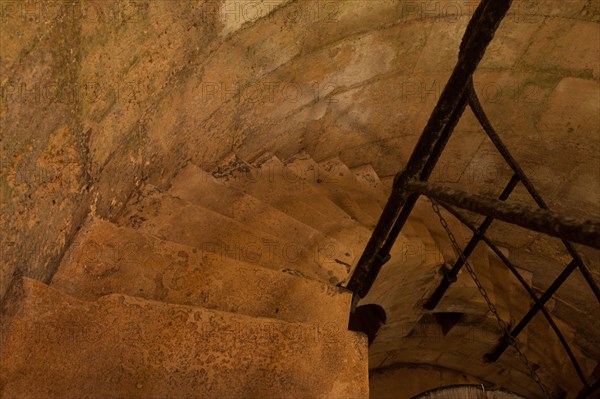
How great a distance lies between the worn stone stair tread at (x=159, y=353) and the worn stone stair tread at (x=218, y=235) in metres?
0.63

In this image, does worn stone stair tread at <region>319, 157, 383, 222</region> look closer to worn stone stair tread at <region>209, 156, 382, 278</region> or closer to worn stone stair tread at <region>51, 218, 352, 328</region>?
worn stone stair tread at <region>209, 156, 382, 278</region>

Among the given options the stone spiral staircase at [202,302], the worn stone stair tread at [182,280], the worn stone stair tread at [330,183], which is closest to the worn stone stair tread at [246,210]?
the stone spiral staircase at [202,302]

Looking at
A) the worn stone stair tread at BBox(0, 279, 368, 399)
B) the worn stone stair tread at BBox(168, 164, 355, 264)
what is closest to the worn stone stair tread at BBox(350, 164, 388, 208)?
the worn stone stair tread at BBox(168, 164, 355, 264)

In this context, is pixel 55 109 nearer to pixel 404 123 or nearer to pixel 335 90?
pixel 335 90

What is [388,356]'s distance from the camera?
16.4 ft

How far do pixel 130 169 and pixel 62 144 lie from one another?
57cm

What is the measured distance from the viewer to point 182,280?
2162mm

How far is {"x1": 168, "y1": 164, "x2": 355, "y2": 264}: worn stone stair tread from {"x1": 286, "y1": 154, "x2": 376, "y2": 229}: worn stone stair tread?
2.11 ft

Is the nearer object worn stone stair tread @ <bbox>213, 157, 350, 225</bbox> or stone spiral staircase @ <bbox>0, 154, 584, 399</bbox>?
stone spiral staircase @ <bbox>0, 154, 584, 399</bbox>

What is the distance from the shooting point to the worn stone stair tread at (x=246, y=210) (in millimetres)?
2844

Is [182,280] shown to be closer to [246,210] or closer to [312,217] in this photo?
[246,210]

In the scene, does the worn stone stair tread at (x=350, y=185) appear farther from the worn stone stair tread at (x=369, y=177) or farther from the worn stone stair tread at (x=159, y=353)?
the worn stone stair tread at (x=159, y=353)

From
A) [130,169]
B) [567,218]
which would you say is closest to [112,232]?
[130,169]

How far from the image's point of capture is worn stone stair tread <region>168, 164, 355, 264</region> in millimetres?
2844
